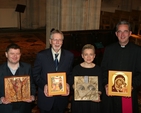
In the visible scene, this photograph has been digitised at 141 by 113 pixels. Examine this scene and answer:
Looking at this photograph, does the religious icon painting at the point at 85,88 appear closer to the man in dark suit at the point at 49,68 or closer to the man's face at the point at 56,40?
the man in dark suit at the point at 49,68

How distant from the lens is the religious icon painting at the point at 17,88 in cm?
337

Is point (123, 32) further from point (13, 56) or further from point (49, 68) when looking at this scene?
point (13, 56)

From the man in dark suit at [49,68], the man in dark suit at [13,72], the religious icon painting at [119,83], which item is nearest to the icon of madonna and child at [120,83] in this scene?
the religious icon painting at [119,83]

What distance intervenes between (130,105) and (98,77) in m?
0.73

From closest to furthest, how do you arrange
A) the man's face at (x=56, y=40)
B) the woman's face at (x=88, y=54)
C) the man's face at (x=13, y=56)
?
the man's face at (x=13, y=56) → the man's face at (x=56, y=40) → the woman's face at (x=88, y=54)

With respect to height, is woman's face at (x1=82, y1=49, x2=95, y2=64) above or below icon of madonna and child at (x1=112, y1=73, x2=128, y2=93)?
above

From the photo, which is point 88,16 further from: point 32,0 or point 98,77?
point 32,0

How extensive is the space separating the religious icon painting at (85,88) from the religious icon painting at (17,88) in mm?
735

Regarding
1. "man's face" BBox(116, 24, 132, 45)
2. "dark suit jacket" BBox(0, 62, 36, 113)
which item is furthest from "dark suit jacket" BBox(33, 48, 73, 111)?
"man's face" BBox(116, 24, 132, 45)

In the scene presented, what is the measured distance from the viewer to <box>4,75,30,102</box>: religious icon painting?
3.37 metres

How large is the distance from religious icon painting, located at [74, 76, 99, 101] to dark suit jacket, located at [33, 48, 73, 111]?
273 millimetres

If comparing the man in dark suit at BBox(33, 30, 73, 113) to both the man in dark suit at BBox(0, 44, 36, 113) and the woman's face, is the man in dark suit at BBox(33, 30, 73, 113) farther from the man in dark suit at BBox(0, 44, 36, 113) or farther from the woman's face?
the woman's face

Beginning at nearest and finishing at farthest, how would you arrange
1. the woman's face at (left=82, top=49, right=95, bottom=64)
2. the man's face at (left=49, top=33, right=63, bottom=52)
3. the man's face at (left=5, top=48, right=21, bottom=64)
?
1. the man's face at (left=5, top=48, right=21, bottom=64)
2. the man's face at (left=49, top=33, right=63, bottom=52)
3. the woman's face at (left=82, top=49, right=95, bottom=64)

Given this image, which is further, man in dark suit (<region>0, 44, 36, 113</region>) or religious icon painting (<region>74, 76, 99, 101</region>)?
religious icon painting (<region>74, 76, 99, 101</region>)
